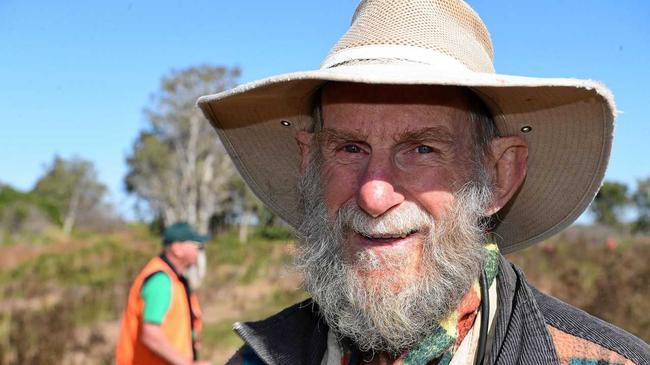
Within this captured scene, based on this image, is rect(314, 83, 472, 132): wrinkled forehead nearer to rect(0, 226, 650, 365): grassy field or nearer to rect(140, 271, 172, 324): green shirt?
rect(0, 226, 650, 365): grassy field

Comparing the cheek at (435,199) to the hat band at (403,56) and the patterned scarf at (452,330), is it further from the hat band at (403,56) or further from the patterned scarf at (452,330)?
the hat band at (403,56)

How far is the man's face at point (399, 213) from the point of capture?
1728 millimetres

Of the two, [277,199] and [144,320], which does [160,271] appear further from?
[277,199]

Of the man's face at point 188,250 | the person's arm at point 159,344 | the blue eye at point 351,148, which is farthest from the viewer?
the man's face at point 188,250

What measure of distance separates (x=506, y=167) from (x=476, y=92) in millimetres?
283

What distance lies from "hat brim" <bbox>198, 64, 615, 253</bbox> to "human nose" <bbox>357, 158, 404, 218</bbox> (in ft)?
0.86

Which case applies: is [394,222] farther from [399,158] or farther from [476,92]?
[476,92]

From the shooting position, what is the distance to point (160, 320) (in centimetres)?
450

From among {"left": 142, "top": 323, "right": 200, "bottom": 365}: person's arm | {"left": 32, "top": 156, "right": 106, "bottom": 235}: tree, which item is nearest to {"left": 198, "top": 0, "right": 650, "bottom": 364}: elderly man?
{"left": 142, "top": 323, "right": 200, "bottom": 365}: person's arm

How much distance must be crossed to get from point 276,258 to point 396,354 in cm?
2184

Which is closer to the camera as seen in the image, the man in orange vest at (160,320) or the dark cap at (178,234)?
the man in orange vest at (160,320)

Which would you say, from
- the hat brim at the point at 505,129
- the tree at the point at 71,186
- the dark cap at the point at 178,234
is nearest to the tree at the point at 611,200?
the dark cap at the point at 178,234

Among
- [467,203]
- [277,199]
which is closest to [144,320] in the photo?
[277,199]

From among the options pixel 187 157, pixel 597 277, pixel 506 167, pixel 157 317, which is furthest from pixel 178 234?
pixel 187 157
